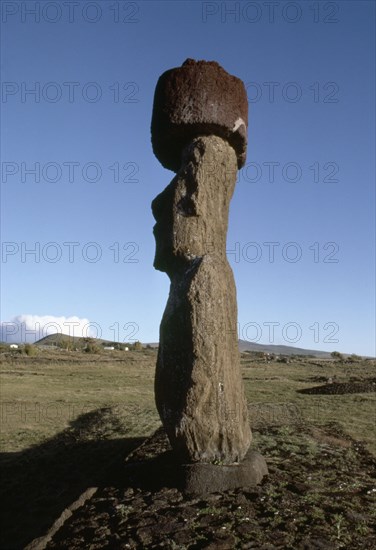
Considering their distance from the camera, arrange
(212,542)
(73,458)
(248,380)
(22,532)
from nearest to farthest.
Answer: (212,542), (22,532), (73,458), (248,380)

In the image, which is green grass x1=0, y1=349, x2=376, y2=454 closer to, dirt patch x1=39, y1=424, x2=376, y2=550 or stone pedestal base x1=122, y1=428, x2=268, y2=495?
dirt patch x1=39, y1=424, x2=376, y2=550

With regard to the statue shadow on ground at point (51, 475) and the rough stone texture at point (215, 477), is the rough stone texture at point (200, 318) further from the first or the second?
the statue shadow on ground at point (51, 475)

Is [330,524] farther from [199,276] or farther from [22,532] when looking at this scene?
[22,532]

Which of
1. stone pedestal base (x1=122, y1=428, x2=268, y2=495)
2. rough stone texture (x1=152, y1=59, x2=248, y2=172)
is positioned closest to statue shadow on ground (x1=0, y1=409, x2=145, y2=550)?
stone pedestal base (x1=122, y1=428, x2=268, y2=495)

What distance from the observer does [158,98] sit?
8062mm

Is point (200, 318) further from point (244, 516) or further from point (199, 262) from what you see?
point (244, 516)

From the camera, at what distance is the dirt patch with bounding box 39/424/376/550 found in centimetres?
523

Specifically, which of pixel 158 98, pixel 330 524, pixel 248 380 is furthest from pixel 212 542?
pixel 248 380

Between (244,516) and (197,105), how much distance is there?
554 cm

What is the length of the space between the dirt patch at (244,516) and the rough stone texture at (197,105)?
16.6 feet

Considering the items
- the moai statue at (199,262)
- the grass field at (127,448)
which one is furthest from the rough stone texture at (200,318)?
the grass field at (127,448)

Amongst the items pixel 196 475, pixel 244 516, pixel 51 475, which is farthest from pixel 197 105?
pixel 51 475

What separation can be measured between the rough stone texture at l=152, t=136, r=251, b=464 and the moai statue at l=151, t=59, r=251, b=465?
0.04ft

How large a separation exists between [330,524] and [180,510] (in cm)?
165
